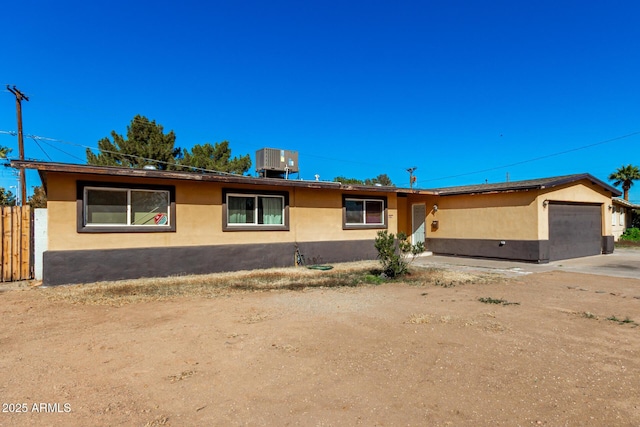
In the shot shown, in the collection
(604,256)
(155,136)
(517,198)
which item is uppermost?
(155,136)

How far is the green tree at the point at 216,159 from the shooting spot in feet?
85.6

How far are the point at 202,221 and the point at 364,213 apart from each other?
20.5 ft

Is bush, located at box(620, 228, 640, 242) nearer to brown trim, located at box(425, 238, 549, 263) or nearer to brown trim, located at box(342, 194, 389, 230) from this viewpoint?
brown trim, located at box(425, 238, 549, 263)

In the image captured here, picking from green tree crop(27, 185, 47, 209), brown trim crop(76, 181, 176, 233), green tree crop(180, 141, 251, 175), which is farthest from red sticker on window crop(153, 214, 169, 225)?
green tree crop(27, 185, 47, 209)

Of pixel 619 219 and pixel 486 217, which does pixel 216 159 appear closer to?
pixel 486 217

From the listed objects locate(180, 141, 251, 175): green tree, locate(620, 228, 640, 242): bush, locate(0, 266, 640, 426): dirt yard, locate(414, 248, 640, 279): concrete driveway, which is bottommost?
locate(414, 248, 640, 279): concrete driveway

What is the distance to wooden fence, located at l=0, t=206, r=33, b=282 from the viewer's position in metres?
9.49

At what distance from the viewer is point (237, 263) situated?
1147 centimetres

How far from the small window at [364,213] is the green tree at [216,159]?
1502 cm

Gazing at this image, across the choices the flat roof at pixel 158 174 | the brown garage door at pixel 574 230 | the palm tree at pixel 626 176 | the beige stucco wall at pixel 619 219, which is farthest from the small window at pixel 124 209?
the palm tree at pixel 626 176

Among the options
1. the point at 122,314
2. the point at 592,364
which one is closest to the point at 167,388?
the point at 122,314

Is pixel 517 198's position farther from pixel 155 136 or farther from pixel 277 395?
pixel 155 136

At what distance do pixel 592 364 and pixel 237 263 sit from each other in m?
9.31

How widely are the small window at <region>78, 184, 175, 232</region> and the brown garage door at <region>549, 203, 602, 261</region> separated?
1353 cm
